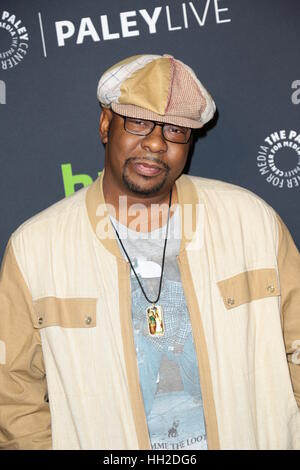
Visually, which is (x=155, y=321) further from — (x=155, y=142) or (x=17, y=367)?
(x=155, y=142)

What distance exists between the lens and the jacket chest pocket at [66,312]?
8.05ft

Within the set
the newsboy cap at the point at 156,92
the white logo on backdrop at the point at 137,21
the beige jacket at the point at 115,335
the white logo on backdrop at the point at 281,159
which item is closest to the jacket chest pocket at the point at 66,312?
the beige jacket at the point at 115,335

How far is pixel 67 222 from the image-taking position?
2539 mm

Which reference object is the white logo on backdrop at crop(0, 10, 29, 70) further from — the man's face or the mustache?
the mustache

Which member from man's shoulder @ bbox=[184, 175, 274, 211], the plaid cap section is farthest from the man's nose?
man's shoulder @ bbox=[184, 175, 274, 211]

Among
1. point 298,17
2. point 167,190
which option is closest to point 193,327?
point 167,190

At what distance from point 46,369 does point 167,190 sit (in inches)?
31.9

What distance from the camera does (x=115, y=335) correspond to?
243cm

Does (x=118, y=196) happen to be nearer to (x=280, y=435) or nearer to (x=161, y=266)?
(x=161, y=266)

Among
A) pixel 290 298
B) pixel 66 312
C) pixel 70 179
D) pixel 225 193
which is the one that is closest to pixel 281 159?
pixel 225 193

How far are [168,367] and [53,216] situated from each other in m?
0.72

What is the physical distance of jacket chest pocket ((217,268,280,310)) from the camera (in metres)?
2.48

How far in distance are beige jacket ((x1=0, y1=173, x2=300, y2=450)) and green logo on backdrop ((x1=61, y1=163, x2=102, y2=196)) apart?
323mm
